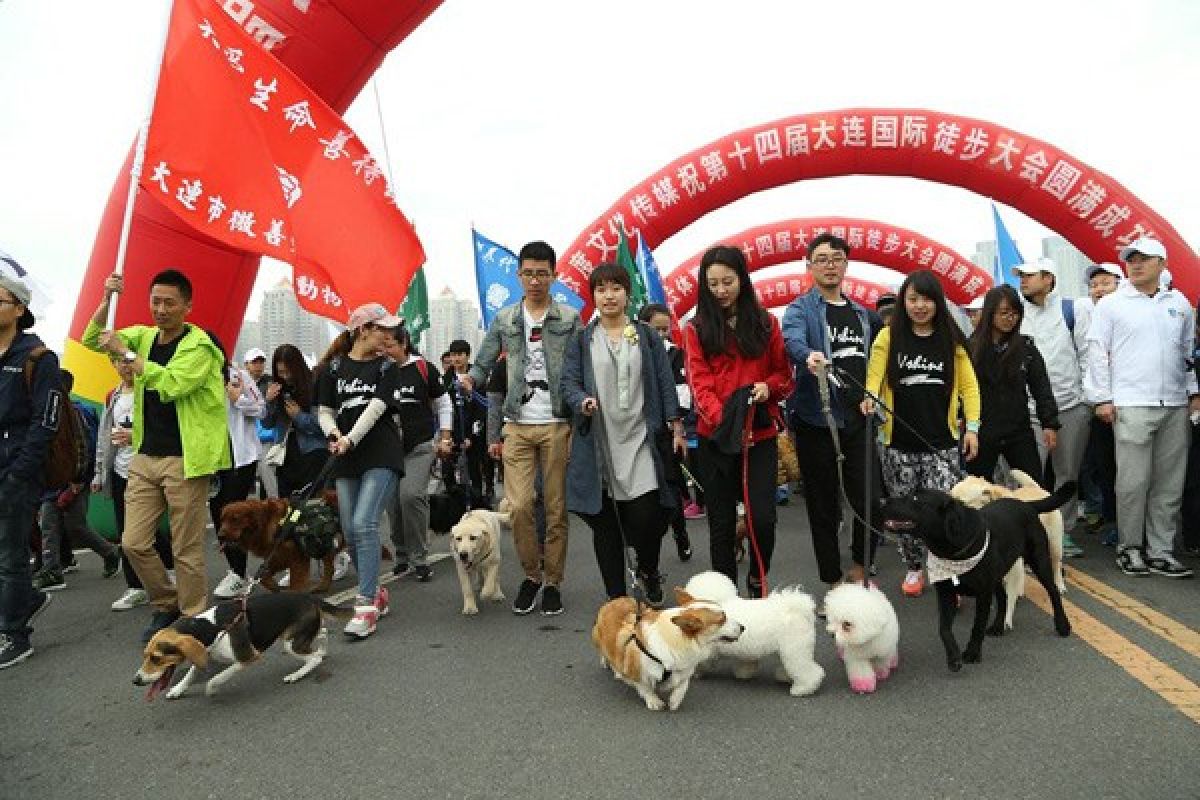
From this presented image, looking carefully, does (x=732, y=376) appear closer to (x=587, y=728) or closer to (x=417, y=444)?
(x=587, y=728)

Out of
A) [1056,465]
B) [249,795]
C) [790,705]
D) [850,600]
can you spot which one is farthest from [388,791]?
[1056,465]

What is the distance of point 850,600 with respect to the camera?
317cm

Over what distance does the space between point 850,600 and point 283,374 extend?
16.0 feet

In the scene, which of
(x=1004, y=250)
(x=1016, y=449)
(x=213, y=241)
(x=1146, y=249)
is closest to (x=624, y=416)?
(x=1016, y=449)

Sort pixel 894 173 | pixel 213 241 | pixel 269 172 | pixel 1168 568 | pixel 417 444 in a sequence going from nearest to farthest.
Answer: pixel 269 172
pixel 1168 568
pixel 417 444
pixel 213 241
pixel 894 173

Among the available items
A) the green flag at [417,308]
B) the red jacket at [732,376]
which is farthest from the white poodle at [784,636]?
the green flag at [417,308]

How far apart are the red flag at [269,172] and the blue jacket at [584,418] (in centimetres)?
177

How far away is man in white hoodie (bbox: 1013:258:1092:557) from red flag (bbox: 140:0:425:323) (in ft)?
15.6

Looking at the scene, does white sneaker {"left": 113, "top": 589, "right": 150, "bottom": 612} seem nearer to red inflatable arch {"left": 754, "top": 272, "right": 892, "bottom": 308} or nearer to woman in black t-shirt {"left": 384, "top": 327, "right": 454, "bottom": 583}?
woman in black t-shirt {"left": 384, "top": 327, "right": 454, "bottom": 583}

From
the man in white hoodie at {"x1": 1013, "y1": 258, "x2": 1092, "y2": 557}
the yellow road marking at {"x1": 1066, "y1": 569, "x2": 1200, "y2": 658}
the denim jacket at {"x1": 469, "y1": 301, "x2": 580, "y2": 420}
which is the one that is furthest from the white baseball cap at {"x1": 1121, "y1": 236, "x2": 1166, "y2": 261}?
the denim jacket at {"x1": 469, "y1": 301, "x2": 580, "y2": 420}

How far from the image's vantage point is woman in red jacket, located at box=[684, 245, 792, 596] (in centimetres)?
407

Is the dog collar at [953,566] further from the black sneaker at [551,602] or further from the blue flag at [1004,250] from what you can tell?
the blue flag at [1004,250]

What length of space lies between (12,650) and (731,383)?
426cm

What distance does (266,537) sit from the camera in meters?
5.33
